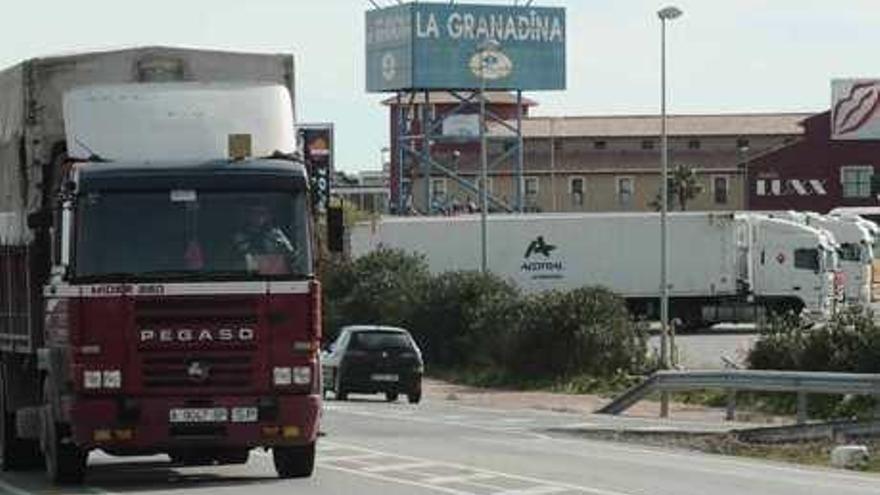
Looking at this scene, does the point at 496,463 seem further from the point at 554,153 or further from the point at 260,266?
the point at 554,153

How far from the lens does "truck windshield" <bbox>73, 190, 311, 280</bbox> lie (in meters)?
17.0

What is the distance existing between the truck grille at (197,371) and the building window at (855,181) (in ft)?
348

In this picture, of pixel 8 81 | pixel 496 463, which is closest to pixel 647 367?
pixel 496 463

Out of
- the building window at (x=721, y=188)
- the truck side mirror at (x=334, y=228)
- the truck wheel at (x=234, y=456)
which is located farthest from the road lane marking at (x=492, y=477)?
the building window at (x=721, y=188)

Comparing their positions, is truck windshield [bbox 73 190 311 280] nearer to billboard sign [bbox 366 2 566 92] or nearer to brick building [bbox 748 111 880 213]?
billboard sign [bbox 366 2 566 92]

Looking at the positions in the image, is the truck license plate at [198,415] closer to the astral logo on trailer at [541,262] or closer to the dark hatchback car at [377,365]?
the dark hatchback car at [377,365]

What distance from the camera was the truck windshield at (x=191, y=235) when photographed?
16984 millimetres

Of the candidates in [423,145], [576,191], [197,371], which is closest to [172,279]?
[197,371]

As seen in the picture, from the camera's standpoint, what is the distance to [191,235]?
677 inches

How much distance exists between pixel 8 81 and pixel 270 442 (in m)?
5.02

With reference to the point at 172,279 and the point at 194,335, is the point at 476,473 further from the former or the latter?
the point at 172,279

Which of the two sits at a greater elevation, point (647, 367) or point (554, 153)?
point (554, 153)

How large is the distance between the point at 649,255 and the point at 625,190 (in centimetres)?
7529

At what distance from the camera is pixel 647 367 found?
151 ft
